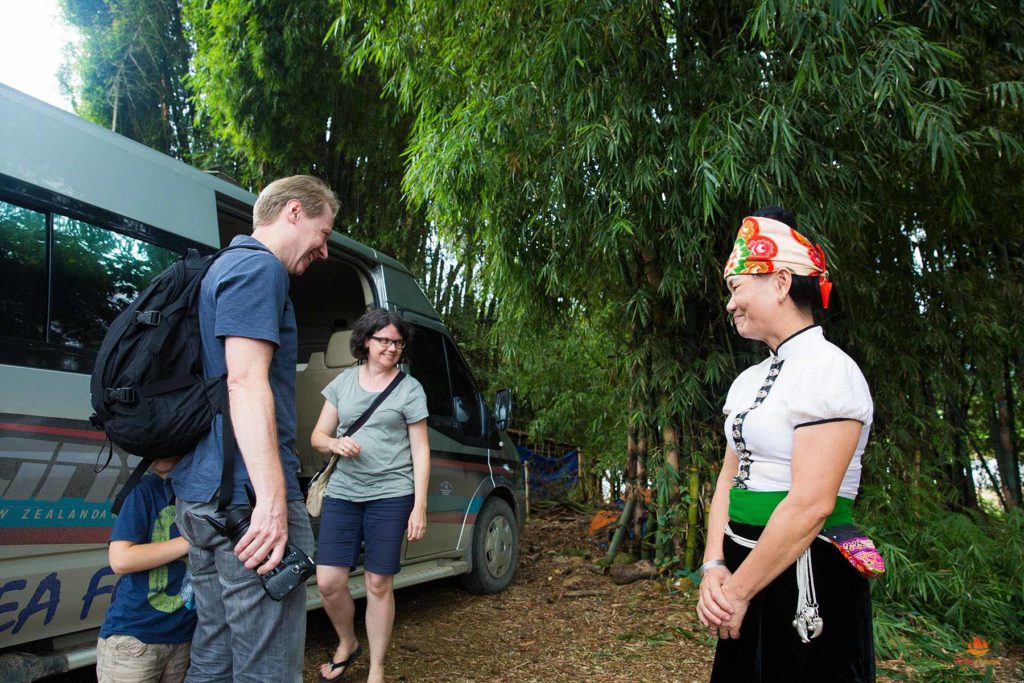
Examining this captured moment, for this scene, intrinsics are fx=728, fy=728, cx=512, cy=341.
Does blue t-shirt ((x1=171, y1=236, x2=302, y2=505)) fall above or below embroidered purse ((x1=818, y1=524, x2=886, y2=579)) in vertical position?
above

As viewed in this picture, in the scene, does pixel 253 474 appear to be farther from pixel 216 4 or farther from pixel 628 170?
pixel 216 4

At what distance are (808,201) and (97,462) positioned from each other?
330cm

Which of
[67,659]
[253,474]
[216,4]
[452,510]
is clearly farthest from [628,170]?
[216,4]

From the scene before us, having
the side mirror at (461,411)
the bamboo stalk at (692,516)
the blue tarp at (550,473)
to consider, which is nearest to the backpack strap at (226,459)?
the side mirror at (461,411)

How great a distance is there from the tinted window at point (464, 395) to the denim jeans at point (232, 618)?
2835 mm

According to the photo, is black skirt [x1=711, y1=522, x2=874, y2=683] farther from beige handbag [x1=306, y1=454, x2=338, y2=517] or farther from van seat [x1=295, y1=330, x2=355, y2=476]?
van seat [x1=295, y1=330, x2=355, y2=476]

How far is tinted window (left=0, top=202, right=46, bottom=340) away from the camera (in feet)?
7.45

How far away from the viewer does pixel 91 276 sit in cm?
256

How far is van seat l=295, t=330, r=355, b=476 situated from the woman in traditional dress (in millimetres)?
3115

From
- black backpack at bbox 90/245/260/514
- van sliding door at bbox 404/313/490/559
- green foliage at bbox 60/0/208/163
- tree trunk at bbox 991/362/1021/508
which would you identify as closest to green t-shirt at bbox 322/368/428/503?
van sliding door at bbox 404/313/490/559

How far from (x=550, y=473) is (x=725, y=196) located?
6112mm

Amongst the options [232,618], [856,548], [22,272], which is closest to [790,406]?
[856,548]

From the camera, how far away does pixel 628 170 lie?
12.4ft

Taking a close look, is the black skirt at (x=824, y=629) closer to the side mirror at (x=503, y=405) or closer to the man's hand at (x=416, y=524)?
the man's hand at (x=416, y=524)
